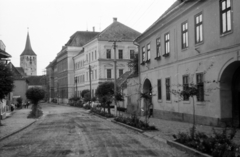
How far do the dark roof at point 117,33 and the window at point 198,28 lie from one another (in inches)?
1697

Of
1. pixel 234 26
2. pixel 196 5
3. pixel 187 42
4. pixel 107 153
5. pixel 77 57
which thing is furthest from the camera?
pixel 77 57

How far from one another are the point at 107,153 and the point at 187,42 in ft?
43.4

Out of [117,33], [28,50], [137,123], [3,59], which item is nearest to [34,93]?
[3,59]

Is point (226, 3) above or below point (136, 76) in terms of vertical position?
above

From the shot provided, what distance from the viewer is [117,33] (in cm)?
6525

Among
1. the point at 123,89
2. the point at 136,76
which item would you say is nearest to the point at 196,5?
the point at 136,76

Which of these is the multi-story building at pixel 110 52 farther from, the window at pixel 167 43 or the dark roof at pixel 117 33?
the window at pixel 167 43

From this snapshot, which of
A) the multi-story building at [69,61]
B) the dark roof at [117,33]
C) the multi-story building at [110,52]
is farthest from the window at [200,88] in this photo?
the multi-story building at [69,61]

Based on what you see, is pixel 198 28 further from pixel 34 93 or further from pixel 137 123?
pixel 34 93

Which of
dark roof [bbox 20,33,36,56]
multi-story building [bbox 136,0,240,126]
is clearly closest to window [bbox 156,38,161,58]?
multi-story building [bbox 136,0,240,126]

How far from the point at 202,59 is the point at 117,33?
46.4 m

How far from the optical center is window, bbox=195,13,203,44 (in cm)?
1997

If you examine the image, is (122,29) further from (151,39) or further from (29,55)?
(29,55)

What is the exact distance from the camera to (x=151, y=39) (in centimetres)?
2992
